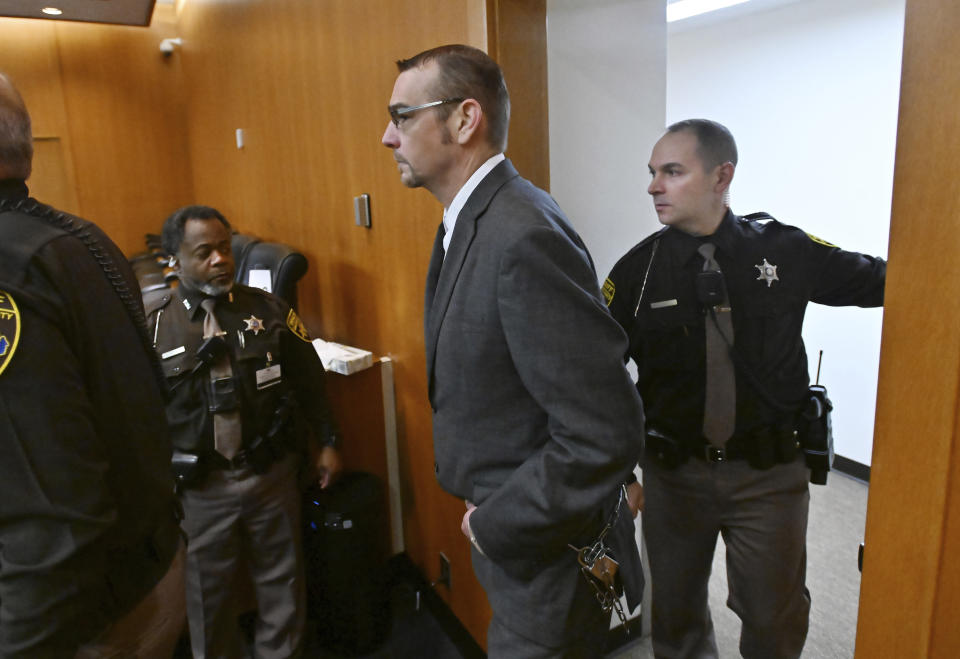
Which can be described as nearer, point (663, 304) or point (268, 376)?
point (663, 304)

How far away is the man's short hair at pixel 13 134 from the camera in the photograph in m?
0.99

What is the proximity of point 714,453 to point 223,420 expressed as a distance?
1.47m

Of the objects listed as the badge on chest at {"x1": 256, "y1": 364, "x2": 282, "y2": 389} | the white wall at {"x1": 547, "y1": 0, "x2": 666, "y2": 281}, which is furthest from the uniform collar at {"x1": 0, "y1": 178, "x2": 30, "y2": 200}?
the white wall at {"x1": 547, "y1": 0, "x2": 666, "y2": 281}

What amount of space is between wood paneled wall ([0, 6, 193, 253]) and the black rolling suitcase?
363cm

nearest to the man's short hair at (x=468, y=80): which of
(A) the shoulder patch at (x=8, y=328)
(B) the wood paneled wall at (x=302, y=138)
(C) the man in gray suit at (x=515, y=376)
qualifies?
(C) the man in gray suit at (x=515, y=376)

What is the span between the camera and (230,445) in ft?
6.51

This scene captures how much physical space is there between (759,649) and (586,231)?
1.30 metres

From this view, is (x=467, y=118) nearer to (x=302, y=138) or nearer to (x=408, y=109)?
(x=408, y=109)

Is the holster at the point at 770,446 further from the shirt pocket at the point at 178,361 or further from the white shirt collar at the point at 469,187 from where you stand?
the shirt pocket at the point at 178,361

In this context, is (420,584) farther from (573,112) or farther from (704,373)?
(573,112)

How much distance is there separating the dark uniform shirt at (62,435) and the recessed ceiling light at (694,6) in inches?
135

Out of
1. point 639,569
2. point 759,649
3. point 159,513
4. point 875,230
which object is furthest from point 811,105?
point 159,513

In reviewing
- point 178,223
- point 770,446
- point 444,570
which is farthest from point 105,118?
point 770,446

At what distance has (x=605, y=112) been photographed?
1.95 m
